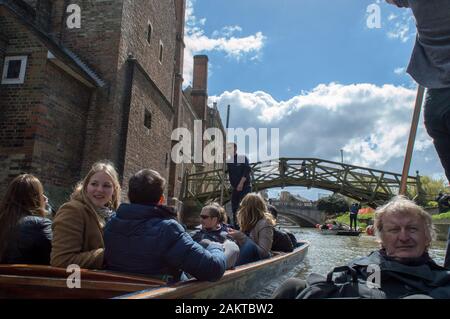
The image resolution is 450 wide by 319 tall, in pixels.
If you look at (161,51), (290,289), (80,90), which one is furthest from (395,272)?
(161,51)

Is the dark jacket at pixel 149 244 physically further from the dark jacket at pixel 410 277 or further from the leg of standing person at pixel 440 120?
the leg of standing person at pixel 440 120

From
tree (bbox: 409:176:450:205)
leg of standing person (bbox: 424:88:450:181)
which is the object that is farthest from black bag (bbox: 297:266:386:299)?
tree (bbox: 409:176:450:205)

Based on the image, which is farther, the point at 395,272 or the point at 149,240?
the point at 149,240

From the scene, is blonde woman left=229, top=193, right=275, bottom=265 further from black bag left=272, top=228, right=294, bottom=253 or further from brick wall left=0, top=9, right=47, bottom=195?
brick wall left=0, top=9, right=47, bottom=195

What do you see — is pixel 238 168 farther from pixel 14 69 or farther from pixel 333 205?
pixel 333 205

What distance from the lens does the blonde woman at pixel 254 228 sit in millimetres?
3965

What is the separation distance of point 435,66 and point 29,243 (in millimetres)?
2665

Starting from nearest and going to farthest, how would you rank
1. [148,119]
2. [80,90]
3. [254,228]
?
[254,228] → [80,90] → [148,119]

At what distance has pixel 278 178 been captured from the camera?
714 inches

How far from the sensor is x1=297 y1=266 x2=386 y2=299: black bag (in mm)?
1536

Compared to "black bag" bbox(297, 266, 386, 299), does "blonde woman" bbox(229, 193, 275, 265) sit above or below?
above

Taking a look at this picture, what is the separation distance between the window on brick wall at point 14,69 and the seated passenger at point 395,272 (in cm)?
738

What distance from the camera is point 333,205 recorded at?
35.1m
